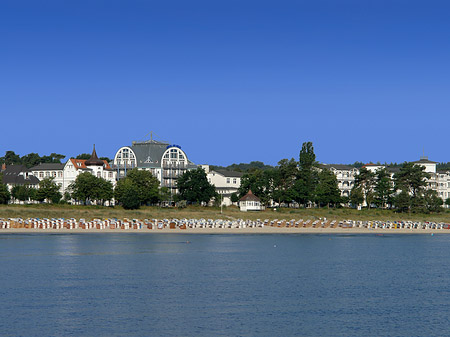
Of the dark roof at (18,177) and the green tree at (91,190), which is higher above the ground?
the dark roof at (18,177)

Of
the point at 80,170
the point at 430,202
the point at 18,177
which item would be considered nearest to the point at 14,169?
Result: the point at 18,177

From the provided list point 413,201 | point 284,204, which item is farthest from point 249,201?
point 413,201

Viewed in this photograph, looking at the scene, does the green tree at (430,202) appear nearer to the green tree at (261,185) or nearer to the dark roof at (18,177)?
the green tree at (261,185)

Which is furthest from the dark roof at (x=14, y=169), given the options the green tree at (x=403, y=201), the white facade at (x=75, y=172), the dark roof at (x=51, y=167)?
the green tree at (x=403, y=201)

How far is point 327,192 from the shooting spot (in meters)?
133

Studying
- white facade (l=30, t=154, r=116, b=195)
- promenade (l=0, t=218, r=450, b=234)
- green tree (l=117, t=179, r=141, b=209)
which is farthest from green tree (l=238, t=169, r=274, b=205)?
white facade (l=30, t=154, r=116, b=195)

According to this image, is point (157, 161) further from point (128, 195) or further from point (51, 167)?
point (51, 167)

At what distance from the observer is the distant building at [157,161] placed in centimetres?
13950

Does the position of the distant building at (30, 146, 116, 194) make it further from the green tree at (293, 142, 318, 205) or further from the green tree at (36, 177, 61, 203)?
the green tree at (293, 142, 318, 205)
